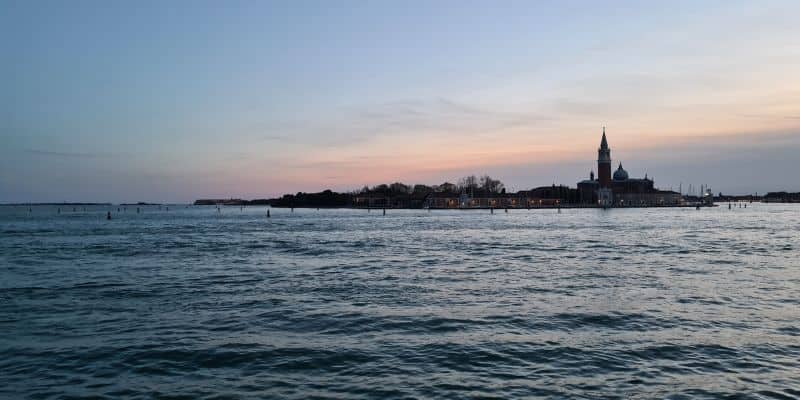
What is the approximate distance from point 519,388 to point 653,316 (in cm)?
769

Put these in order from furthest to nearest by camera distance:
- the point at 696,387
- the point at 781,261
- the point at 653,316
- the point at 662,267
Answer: the point at 781,261
the point at 662,267
the point at 653,316
the point at 696,387

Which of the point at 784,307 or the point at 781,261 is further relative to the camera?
the point at 781,261

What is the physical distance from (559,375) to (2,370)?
412 inches

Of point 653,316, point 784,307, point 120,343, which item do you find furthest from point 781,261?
point 120,343

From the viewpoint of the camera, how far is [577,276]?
2425 centimetres

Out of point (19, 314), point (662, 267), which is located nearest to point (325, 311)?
point (19, 314)

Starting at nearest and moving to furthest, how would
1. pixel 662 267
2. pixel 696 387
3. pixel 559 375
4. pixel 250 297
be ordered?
pixel 696 387 → pixel 559 375 → pixel 250 297 → pixel 662 267

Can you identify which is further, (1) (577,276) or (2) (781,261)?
(2) (781,261)

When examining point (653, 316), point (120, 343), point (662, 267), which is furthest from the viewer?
point (662, 267)

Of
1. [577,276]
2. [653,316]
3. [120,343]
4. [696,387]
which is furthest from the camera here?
[577,276]

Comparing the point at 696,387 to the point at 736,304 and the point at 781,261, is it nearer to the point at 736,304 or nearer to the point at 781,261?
the point at 736,304

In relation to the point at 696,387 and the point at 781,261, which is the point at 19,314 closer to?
the point at 696,387

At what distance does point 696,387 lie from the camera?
9.63m

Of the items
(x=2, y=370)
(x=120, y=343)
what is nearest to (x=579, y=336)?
(x=120, y=343)
